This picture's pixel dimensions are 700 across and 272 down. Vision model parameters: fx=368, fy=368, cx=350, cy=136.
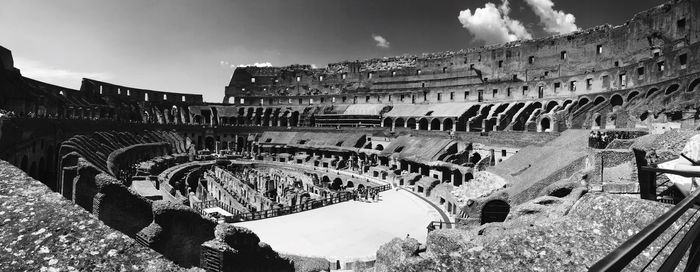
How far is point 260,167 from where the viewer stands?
148 feet

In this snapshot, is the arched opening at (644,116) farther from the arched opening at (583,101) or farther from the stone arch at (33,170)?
the stone arch at (33,170)

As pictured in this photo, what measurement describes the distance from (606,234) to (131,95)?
61.4m

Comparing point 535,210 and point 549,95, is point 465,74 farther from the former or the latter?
point 535,210

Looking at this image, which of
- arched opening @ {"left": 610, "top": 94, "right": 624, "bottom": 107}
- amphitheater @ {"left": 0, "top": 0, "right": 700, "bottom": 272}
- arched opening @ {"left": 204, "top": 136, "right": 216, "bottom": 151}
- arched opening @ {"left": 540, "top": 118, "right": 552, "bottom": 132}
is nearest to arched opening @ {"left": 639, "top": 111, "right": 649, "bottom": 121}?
amphitheater @ {"left": 0, "top": 0, "right": 700, "bottom": 272}

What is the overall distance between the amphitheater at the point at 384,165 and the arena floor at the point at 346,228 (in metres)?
0.16

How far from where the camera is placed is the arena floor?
16297 mm

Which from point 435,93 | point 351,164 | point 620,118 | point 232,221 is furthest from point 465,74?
point 232,221

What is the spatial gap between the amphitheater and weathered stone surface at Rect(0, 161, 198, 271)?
15 millimetres

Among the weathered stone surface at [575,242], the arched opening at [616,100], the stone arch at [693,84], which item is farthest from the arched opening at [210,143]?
the weathered stone surface at [575,242]

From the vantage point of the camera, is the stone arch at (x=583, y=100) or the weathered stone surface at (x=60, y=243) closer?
the weathered stone surface at (x=60, y=243)

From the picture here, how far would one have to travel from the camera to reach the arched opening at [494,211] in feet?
56.0

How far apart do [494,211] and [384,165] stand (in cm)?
2210

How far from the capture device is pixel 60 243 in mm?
2891

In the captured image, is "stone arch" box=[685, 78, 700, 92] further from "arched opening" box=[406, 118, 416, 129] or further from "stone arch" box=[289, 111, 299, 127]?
"stone arch" box=[289, 111, 299, 127]
